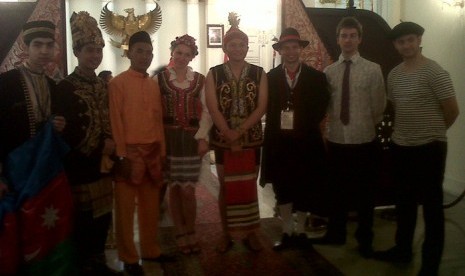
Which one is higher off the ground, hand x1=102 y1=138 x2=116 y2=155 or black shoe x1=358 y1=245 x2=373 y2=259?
hand x1=102 y1=138 x2=116 y2=155

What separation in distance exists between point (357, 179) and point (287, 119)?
2.10 ft

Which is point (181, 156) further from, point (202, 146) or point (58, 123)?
point (58, 123)

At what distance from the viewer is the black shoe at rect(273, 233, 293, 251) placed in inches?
127

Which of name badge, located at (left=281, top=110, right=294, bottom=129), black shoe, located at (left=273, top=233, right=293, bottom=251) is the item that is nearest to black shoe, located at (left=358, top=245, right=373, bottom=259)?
black shoe, located at (left=273, top=233, right=293, bottom=251)

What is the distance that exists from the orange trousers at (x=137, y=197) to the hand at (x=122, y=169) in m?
0.02

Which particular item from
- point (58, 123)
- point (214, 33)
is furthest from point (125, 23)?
point (58, 123)

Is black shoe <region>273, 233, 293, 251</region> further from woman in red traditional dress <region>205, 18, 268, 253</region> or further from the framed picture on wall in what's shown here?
the framed picture on wall

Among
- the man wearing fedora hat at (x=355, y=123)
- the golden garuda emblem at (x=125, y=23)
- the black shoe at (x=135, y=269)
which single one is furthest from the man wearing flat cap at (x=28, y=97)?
the golden garuda emblem at (x=125, y=23)

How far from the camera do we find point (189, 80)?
3055 millimetres

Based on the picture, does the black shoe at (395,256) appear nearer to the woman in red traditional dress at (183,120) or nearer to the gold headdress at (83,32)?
the woman in red traditional dress at (183,120)

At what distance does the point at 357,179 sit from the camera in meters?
3.12

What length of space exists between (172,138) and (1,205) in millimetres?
1128

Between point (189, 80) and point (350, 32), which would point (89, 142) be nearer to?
point (189, 80)

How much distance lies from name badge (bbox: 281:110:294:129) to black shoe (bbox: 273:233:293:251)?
81 centimetres
